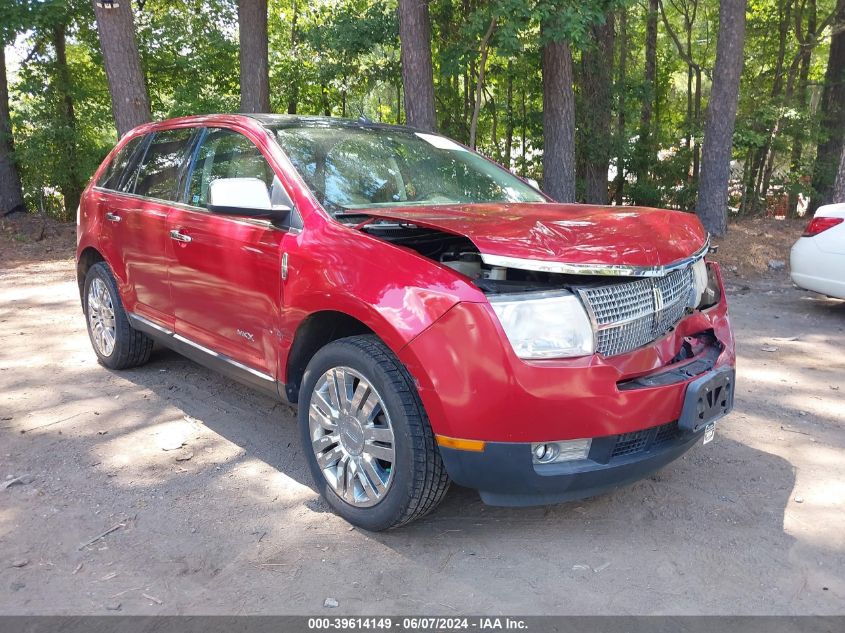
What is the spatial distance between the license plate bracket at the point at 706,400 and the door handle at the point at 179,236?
9.54ft

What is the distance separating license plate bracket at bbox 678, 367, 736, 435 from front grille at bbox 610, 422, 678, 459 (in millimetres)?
59

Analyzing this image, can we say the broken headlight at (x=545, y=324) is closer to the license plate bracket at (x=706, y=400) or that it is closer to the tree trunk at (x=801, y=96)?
the license plate bracket at (x=706, y=400)

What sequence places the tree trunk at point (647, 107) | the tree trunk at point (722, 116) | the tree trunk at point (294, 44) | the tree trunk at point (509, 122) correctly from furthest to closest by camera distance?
the tree trunk at point (294, 44), the tree trunk at point (509, 122), the tree trunk at point (647, 107), the tree trunk at point (722, 116)

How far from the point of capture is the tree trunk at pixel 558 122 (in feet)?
37.1

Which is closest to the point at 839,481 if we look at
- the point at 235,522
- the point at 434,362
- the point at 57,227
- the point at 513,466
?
the point at 513,466

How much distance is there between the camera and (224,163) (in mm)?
4160

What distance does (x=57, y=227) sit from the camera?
44.2 ft

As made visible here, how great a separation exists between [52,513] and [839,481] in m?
3.92

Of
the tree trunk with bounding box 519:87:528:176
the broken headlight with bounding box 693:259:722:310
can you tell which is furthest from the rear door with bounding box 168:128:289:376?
the tree trunk with bounding box 519:87:528:176

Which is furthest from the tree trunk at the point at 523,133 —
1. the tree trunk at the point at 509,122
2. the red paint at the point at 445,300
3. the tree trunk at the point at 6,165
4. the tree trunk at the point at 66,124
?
the red paint at the point at 445,300

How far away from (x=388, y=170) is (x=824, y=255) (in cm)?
493

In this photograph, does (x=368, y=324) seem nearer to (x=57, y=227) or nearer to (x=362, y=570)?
(x=362, y=570)

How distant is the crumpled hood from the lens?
2.75 m

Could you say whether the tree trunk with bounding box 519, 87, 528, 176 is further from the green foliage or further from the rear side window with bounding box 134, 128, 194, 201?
the rear side window with bounding box 134, 128, 194, 201
